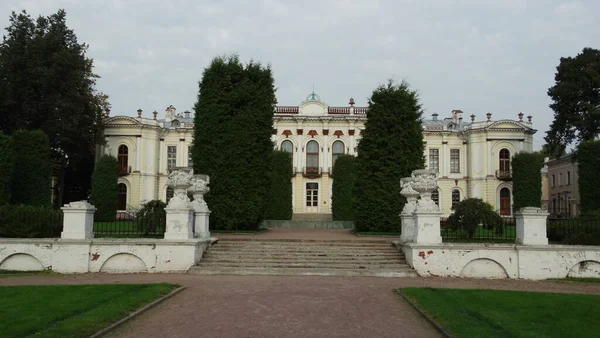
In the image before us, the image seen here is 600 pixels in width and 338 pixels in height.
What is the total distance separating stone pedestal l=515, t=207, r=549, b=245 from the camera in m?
12.8

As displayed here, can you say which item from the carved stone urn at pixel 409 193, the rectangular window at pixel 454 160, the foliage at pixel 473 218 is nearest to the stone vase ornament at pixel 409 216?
the carved stone urn at pixel 409 193

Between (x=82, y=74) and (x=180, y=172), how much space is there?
21431 millimetres

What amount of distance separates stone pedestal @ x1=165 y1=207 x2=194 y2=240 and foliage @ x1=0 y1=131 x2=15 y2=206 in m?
7.71

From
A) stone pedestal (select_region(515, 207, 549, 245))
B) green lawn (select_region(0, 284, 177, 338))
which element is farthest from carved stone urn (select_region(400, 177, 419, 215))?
green lawn (select_region(0, 284, 177, 338))

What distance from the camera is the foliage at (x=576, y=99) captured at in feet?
107

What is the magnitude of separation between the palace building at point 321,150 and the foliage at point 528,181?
5949mm

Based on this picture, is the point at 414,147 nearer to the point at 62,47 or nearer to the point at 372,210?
the point at 372,210

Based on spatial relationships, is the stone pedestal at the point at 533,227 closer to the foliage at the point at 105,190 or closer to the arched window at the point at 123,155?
the foliage at the point at 105,190

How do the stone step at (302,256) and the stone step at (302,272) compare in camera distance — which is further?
the stone step at (302,256)

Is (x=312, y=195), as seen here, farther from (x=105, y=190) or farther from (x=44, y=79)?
(x=44, y=79)

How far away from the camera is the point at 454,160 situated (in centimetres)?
4781

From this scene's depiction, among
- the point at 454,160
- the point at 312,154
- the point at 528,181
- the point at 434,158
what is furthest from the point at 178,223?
the point at 454,160

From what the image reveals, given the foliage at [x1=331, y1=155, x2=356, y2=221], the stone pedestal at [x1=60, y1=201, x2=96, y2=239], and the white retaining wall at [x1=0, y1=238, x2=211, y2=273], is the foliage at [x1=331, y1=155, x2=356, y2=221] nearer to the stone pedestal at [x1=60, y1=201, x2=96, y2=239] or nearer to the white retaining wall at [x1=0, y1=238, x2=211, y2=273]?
the white retaining wall at [x1=0, y1=238, x2=211, y2=273]

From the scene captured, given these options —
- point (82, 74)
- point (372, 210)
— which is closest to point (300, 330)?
point (372, 210)
